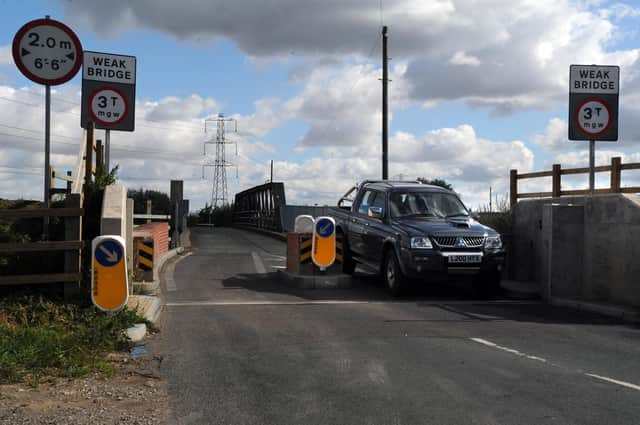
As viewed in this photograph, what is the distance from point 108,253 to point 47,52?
2719mm

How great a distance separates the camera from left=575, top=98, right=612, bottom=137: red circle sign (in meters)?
13.1

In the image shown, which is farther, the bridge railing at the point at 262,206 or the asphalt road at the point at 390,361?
the bridge railing at the point at 262,206

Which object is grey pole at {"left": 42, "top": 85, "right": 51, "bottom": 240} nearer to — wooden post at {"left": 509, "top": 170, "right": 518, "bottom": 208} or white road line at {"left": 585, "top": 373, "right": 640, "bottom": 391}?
white road line at {"left": 585, "top": 373, "right": 640, "bottom": 391}

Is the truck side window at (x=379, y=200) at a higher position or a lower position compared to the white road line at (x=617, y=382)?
higher

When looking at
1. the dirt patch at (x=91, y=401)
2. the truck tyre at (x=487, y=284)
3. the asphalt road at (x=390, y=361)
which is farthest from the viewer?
the truck tyre at (x=487, y=284)

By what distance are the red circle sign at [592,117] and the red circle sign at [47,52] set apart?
28.5 ft

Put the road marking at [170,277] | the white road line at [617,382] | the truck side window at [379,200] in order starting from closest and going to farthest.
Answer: the white road line at [617,382], the road marking at [170,277], the truck side window at [379,200]

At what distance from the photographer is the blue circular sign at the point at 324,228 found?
1384 cm

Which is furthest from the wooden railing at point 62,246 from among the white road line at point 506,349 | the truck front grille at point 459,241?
the truck front grille at point 459,241

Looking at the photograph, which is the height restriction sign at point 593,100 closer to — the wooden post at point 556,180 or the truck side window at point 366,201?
the truck side window at point 366,201

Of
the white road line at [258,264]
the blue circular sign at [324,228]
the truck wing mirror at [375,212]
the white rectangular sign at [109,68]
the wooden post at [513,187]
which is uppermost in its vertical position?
the white rectangular sign at [109,68]

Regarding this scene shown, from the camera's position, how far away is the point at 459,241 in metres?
12.2

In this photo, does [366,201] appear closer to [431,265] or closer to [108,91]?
[431,265]

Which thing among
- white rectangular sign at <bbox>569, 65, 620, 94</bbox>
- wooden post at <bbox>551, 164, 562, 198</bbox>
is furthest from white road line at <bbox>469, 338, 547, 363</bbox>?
wooden post at <bbox>551, 164, 562, 198</bbox>
